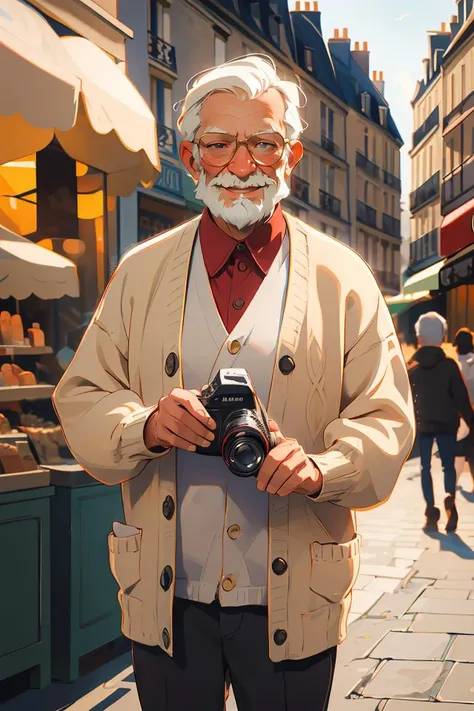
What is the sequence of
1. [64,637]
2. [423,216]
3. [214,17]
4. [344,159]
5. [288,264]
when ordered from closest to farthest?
1. [288,264]
2. [64,637]
3. [214,17]
4. [344,159]
5. [423,216]

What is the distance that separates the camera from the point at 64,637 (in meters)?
4.09

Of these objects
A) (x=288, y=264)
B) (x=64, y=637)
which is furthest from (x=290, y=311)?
(x=64, y=637)

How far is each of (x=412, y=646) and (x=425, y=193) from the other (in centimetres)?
2632

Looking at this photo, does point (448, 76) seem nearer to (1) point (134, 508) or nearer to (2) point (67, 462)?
(2) point (67, 462)

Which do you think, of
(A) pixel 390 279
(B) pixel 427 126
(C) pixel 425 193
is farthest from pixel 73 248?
(A) pixel 390 279

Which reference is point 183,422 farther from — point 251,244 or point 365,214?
point 365,214

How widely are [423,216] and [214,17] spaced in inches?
895

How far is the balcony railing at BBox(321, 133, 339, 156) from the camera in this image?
26.4m

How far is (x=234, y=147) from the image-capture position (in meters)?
2.07

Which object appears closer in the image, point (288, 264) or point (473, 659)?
point (288, 264)

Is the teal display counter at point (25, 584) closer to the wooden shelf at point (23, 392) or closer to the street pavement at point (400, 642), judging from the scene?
the street pavement at point (400, 642)

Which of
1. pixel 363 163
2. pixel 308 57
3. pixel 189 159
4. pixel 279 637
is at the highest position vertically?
pixel 363 163

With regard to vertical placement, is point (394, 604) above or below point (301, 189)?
below

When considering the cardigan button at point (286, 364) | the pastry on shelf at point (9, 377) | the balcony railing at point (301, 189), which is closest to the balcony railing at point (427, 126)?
the balcony railing at point (301, 189)
